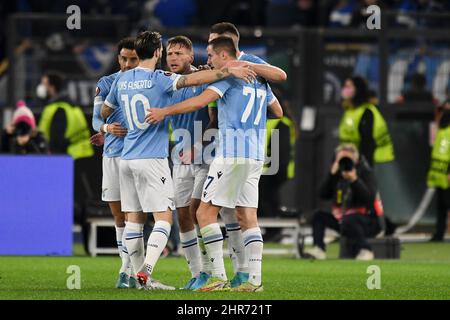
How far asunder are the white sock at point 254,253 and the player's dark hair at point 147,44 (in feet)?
5.52

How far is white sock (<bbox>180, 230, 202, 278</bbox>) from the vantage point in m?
12.1

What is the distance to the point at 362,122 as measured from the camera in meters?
18.6

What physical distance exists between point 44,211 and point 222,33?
541 cm

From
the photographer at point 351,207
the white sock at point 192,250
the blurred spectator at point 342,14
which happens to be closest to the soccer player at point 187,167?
the white sock at point 192,250

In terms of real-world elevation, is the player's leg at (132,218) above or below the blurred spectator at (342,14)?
below

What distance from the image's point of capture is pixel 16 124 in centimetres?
1758

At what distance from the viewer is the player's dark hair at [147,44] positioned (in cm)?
1158

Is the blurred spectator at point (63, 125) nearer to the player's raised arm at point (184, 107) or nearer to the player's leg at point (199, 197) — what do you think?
the player's leg at point (199, 197)

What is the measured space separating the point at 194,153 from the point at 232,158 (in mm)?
826

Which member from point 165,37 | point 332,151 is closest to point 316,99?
point 332,151

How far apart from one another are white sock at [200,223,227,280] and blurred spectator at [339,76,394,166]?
23.0 ft

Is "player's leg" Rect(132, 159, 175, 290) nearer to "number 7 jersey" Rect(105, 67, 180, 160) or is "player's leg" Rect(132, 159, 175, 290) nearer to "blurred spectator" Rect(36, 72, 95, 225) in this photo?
"number 7 jersey" Rect(105, 67, 180, 160)
